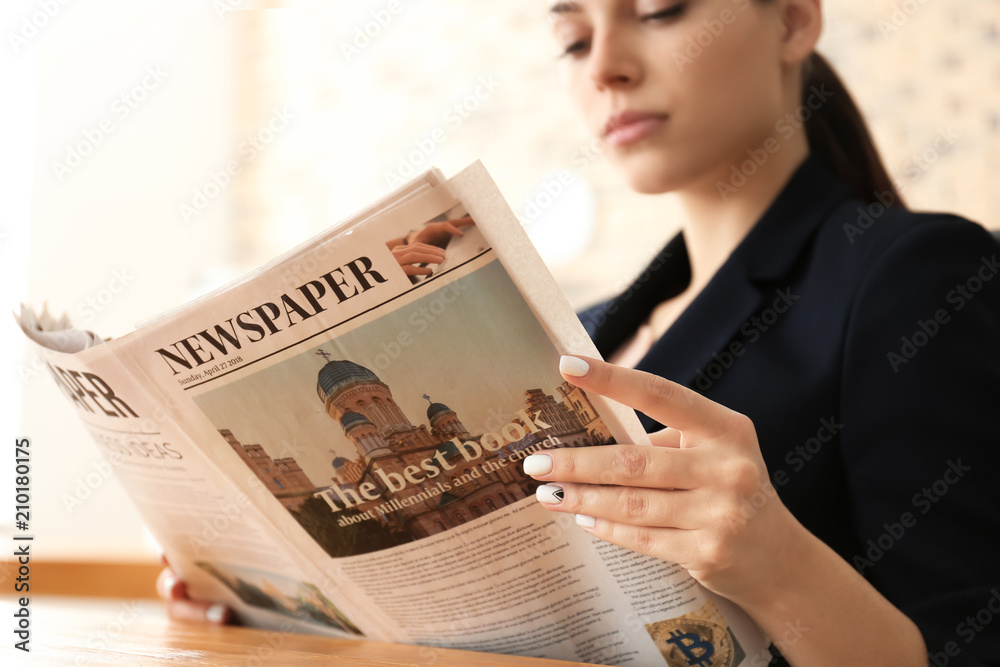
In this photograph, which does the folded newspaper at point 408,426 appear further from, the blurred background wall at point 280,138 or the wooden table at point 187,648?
the blurred background wall at point 280,138

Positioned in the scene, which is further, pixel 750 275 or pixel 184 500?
pixel 750 275

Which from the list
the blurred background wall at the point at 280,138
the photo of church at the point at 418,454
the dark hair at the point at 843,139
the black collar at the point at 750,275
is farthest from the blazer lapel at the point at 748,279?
the blurred background wall at the point at 280,138

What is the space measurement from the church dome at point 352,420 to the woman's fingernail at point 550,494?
0.37 ft

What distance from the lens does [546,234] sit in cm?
294

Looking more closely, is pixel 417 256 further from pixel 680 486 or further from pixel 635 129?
pixel 635 129

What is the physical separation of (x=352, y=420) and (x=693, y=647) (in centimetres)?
27

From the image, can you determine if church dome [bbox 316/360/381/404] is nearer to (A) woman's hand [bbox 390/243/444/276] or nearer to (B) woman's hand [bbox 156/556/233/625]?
(A) woman's hand [bbox 390/243/444/276]

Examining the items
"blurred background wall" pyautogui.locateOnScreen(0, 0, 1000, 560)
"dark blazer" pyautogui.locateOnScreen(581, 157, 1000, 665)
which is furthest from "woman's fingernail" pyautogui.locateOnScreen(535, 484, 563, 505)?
"blurred background wall" pyautogui.locateOnScreen(0, 0, 1000, 560)

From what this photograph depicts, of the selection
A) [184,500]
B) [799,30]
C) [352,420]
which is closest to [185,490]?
[184,500]

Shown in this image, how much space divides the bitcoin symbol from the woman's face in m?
0.52

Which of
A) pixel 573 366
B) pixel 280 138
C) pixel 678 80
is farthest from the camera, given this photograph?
pixel 280 138

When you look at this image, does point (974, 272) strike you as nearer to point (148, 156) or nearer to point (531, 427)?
point (531, 427)

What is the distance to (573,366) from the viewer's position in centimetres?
42

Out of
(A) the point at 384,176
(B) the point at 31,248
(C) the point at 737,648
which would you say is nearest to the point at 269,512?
(C) the point at 737,648
